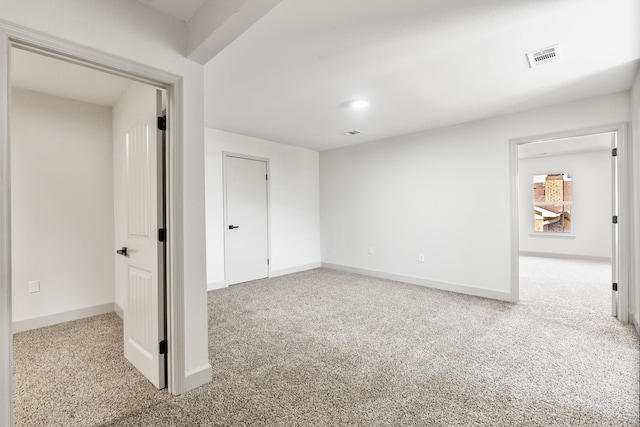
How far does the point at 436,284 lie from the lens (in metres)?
4.50

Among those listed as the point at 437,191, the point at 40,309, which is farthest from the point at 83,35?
the point at 437,191

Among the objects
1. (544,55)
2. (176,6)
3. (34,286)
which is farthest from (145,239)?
(544,55)

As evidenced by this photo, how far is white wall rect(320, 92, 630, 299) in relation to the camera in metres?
3.83

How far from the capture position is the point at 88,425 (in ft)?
5.46

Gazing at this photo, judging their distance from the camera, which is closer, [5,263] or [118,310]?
[5,263]

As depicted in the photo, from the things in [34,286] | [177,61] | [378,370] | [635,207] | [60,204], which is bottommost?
[378,370]

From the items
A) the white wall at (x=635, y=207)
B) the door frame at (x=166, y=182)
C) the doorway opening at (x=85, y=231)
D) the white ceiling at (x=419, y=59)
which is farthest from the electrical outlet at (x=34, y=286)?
the white wall at (x=635, y=207)

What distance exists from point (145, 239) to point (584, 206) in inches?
340

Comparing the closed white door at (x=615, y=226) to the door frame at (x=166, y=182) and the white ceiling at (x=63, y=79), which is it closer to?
the door frame at (x=166, y=182)

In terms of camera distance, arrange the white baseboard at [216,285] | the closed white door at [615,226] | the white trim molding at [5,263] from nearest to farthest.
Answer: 1. the white trim molding at [5,263]
2. the closed white door at [615,226]
3. the white baseboard at [216,285]

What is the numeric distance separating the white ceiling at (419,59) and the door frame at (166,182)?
75 centimetres

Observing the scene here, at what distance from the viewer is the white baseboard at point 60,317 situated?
299cm

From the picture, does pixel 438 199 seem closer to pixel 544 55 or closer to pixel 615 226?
pixel 615 226

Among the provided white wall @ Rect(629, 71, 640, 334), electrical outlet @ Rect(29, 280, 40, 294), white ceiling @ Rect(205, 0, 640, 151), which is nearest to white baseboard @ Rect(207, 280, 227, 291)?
electrical outlet @ Rect(29, 280, 40, 294)
